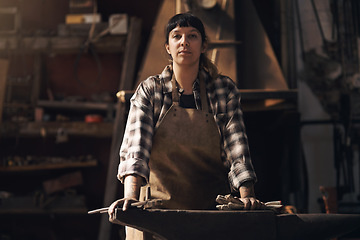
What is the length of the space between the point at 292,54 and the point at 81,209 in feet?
10.1

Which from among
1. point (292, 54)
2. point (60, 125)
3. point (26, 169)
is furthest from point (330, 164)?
point (26, 169)

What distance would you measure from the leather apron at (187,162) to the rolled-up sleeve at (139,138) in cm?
10

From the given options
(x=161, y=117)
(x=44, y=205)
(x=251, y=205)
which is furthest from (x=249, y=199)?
(x=44, y=205)

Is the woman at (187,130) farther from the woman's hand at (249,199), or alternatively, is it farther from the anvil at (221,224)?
the anvil at (221,224)

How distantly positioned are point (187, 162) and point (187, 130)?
0.17 m

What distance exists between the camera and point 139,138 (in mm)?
2217

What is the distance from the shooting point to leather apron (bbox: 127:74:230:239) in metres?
2.31

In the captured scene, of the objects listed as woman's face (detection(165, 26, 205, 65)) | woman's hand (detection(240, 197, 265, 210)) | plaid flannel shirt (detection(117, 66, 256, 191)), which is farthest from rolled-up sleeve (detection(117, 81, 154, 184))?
woman's hand (detection(240, 197, 265, 210))

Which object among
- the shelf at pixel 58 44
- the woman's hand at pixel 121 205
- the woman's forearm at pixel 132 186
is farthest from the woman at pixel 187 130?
the shelf at pixel 58 44

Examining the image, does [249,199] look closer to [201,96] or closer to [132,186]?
[132,186]

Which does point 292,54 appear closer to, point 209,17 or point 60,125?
point 209,17

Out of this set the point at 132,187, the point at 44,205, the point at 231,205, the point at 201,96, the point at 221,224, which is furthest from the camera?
the point at 44,205

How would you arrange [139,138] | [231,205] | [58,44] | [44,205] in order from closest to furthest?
1. [231,205]
2. [139,138]
3. [44,205]
4. [58,44]

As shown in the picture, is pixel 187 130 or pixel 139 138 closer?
pixel 139 138
